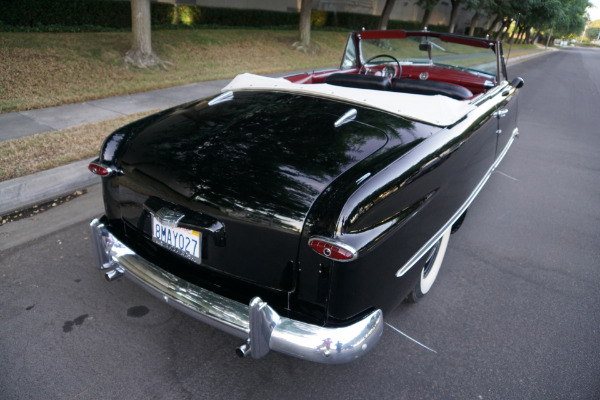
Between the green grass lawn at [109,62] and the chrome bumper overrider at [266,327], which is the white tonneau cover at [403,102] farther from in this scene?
the green grass lawn at [109,62]

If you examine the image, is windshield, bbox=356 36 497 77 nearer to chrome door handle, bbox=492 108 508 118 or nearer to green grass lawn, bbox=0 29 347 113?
chrome door handle, bbox=492 108 508 118

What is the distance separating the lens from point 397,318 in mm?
2686

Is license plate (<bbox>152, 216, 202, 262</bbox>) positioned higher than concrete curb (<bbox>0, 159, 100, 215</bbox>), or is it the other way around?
license plate (<bbox>152, 216, 202, 262</bbox>)

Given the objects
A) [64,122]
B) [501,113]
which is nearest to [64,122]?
[64,122]

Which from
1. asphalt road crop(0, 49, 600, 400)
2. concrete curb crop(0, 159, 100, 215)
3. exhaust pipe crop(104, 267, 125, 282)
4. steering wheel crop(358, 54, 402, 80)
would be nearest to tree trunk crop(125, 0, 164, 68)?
concrete curb crop(0, 159, 100, 215)

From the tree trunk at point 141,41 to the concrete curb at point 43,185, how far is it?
18.6 ft

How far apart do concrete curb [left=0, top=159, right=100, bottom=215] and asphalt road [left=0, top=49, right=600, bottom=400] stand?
1.00ft

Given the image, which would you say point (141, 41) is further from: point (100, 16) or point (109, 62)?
point (100, 16)

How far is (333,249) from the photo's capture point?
1.73 meters

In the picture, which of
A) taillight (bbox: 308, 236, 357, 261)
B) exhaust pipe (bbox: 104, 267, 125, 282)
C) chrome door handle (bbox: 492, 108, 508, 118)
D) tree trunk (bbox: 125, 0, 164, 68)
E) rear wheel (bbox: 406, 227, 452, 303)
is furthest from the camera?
tree trunk (bbox: 125, 0, 164, 68)

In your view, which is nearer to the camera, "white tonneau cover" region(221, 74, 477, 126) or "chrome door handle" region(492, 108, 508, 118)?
"white tonneau cover" region(221, 74, 477, 126)

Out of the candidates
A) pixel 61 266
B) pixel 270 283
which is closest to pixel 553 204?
pixel 270 283

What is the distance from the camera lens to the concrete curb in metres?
3.68

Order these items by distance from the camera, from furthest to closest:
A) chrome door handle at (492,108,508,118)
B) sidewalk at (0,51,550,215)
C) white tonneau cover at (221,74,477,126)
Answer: sidewalk at (0,51,550,215), chrome door handle at (492,108,508,118), white tonneau cover at (221,74,477,126)
